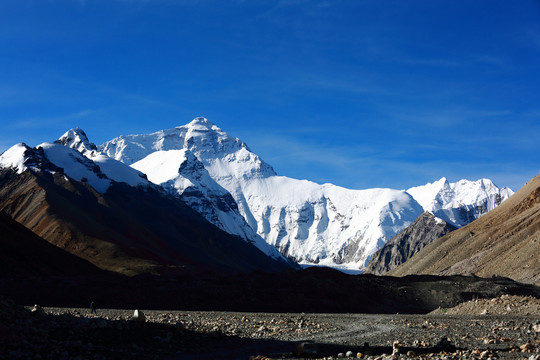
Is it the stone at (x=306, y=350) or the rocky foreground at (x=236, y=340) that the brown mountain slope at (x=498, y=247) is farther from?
the stone at (x=306, y=350)

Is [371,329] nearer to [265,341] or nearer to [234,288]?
[265,341]

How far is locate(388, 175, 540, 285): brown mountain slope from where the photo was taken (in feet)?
364

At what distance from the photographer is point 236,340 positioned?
30.5 metres

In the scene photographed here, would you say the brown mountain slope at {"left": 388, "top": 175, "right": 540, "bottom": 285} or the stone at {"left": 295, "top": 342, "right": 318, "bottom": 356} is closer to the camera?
the stone at {"left": 295, "top": 342, "right": 318, "bottom": 356}

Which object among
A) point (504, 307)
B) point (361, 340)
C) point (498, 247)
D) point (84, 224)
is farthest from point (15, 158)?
point (361, 340)

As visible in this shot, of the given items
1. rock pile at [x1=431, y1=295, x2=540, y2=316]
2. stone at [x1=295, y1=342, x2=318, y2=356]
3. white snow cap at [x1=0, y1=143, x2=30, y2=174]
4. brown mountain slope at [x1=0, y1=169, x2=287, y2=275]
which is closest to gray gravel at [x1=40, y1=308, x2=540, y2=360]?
stone at [x1=295, y1=342, x2=318, y2=356]

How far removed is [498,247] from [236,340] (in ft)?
360

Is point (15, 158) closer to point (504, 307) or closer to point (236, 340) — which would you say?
point (504, 307)

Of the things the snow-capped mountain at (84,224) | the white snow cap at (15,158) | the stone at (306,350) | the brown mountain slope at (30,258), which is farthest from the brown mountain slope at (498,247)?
the white snow cap at (15,158)

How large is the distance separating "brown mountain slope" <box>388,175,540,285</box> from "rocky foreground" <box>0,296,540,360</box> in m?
72.3

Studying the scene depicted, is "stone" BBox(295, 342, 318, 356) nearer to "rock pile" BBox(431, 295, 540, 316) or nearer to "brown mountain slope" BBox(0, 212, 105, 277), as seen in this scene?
"rock pile" BBox(431, 295, 540, 316)

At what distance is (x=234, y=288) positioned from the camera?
240 feet

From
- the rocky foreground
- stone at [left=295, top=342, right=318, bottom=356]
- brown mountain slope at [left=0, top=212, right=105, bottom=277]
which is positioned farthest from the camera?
brown mountain slope at [left=0, top=212, right=105, bottom=277]

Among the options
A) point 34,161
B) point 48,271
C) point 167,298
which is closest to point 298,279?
point 167,298
